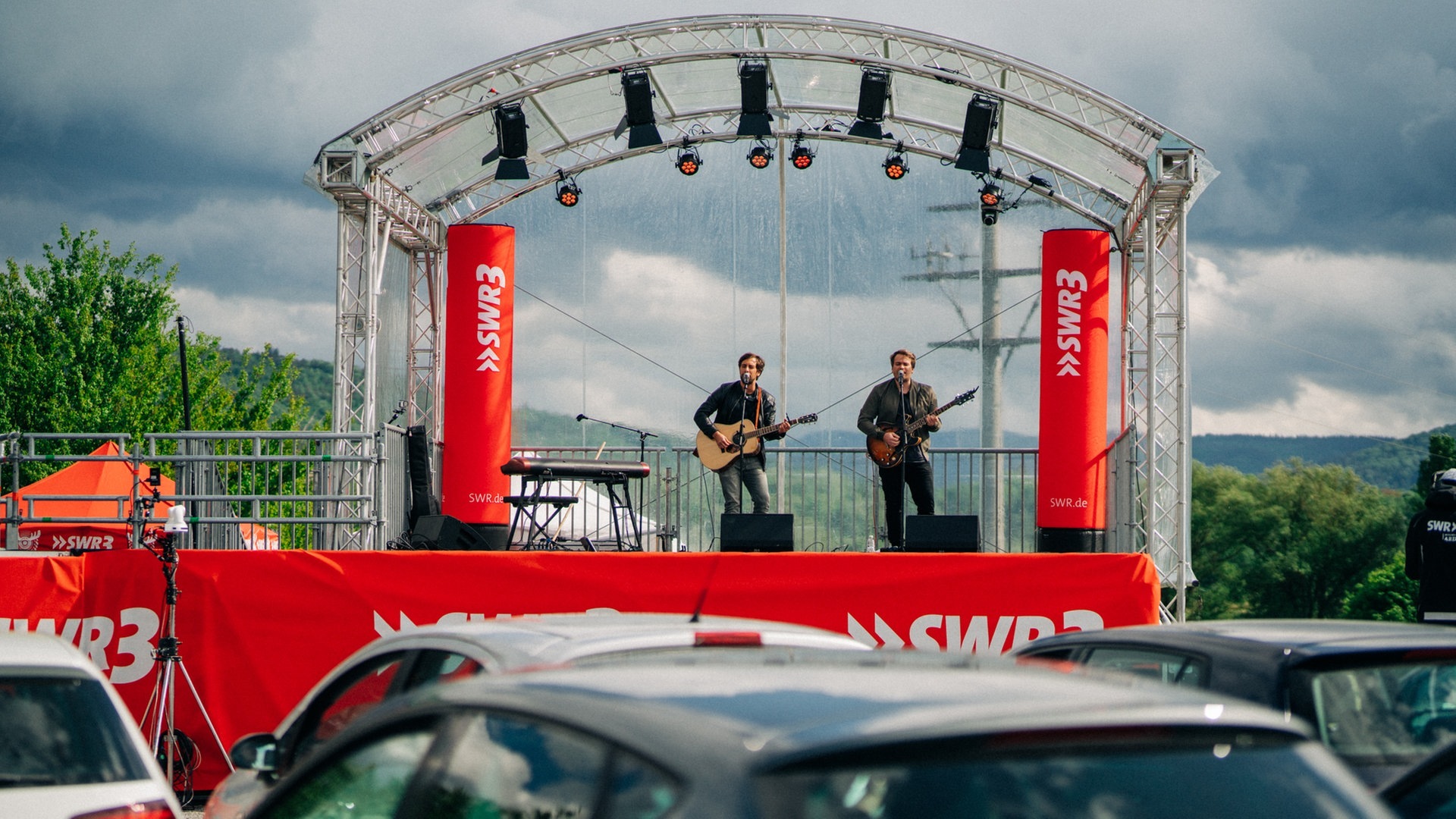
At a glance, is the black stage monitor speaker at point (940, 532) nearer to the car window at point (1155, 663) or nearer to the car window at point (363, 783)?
the car window at point (1155, 663)

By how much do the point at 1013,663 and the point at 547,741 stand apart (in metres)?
0.89

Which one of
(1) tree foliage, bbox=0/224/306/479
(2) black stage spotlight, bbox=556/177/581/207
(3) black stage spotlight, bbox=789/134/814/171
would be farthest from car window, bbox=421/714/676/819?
(1) tree foliage, bbox=0/224/306/479

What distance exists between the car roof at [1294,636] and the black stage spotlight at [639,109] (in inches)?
434

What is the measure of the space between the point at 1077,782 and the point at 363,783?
1.49m

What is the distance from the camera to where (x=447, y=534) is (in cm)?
1140

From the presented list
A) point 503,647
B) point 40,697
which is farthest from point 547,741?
point 40,697

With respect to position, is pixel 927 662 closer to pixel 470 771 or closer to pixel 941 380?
pixel 470 771

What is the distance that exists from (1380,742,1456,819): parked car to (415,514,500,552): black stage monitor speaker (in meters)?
8.97

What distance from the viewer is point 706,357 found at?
1905 cm

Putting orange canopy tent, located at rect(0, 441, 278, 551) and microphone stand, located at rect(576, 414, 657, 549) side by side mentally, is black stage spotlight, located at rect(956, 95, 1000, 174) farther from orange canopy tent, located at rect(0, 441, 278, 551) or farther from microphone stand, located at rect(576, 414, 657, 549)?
orange canopy tent, located at rect(0, 441, 278, 551)

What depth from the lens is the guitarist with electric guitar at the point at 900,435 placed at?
12719 mm

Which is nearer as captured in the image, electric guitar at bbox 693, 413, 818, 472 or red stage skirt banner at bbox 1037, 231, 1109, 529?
electric guitar at bbox 693, 413, 818, 472

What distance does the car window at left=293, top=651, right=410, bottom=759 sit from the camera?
4.61 m

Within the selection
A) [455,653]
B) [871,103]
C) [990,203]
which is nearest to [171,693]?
[455,653]
